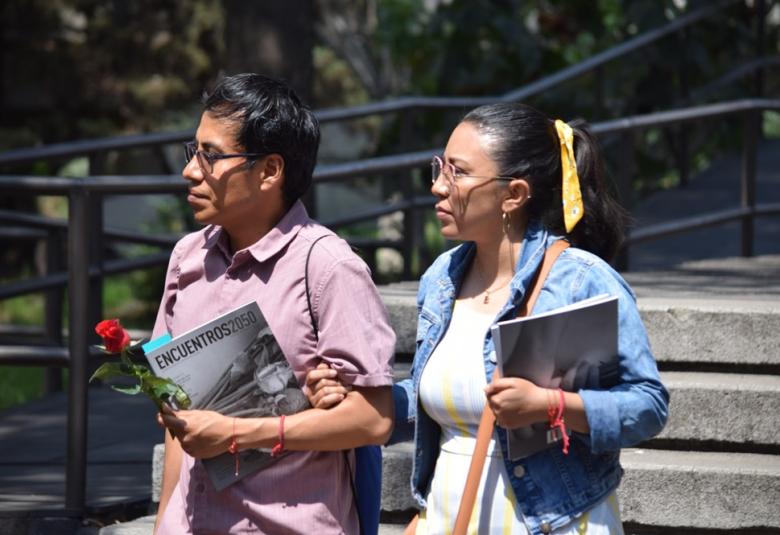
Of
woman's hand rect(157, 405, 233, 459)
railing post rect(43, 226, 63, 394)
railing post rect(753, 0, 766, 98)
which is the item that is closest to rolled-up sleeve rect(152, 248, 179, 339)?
woman's hand rect(157, 405, 233, 459)

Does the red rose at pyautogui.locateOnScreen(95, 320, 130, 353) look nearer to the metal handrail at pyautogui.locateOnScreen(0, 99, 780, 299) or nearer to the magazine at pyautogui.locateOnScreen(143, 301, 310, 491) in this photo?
the magazine at pyautogui.locateOnScreen(143, 301, 310, 491)

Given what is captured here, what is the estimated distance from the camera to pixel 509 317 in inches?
121

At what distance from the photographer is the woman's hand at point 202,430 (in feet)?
9.36

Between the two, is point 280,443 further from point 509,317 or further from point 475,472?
point 509,317

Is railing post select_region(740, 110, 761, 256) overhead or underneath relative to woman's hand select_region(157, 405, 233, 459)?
underneath

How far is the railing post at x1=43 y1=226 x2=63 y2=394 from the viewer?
764 cm

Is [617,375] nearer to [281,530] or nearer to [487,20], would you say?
[281,530]

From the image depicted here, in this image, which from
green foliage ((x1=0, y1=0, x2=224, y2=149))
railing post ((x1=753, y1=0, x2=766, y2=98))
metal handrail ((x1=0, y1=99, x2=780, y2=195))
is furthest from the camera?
green foliage ((x1=0, y1=0, x2=224, y2=149))

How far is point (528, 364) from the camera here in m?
2.88

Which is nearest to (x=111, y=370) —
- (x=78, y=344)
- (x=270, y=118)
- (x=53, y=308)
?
(x=270, y=118)

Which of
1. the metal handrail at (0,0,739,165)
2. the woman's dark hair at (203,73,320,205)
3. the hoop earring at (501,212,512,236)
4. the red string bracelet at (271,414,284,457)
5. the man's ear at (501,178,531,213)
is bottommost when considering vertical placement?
the red string bracelet at (271,414,284,457)

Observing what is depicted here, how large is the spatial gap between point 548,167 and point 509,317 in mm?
348

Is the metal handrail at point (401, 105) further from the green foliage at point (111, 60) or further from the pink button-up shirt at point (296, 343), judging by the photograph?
the green foliage at point (111, 60)

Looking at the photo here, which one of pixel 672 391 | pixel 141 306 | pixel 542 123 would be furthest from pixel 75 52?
pixel 542 123
